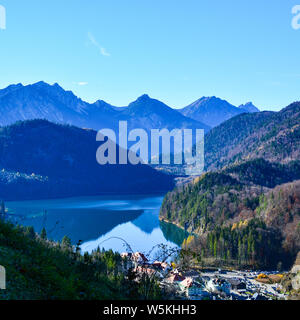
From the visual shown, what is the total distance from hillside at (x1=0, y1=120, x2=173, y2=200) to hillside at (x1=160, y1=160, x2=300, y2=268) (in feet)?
223

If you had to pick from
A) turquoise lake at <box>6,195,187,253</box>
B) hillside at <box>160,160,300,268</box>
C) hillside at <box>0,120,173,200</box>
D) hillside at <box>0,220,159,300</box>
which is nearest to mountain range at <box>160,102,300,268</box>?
hillside at <box>160,160,300,268</box>

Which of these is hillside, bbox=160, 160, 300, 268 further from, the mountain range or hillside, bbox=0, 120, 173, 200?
hillside, bbox=0, 120, 173, 200

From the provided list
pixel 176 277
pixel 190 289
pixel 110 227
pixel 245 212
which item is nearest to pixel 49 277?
pixel 176 277

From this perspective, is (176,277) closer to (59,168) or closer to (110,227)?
(110,227)

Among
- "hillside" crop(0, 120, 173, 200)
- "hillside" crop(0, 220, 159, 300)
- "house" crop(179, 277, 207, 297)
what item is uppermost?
"hillside" crop(0, 120, 173, 200)

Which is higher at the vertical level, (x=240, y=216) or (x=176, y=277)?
(x=176, y=277)

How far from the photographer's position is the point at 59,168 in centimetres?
18062

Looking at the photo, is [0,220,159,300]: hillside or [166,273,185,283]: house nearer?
[0,220,159,300]: hillside

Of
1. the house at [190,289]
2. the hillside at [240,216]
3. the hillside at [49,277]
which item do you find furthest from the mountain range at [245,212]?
the house at [190,289]

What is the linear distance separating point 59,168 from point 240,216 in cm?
12235

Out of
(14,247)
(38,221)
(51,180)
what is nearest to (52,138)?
(51,180)

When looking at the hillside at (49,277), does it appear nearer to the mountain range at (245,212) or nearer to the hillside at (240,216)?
the mountain range at (245,212)

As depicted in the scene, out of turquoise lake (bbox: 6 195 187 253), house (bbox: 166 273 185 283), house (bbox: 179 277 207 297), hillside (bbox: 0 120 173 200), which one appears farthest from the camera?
hillside (bbox: 0 120 173 200)

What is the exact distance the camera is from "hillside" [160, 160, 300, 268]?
5022 cm
